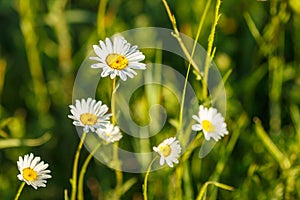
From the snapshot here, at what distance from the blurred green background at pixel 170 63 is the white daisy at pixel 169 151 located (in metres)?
0.16

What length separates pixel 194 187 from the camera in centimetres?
117

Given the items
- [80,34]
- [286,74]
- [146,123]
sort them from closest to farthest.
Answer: [146,123]
[286,74]
[80,34]

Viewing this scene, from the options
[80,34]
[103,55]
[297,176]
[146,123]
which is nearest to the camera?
[103,55]

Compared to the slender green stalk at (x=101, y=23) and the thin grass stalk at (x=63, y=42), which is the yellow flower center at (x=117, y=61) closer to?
the slender green stalk at (x=101, y=23)

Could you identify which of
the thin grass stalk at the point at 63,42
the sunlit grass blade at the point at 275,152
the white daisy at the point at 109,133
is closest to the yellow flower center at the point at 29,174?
the white daisy at the point at 109,133

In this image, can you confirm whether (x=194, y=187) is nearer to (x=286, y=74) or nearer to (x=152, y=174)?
(x=152, y=174)

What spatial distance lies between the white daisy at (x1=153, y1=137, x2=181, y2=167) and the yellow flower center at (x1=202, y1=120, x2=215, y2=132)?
9cm

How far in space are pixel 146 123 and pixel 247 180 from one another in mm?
236

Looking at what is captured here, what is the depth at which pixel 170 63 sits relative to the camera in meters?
1.45

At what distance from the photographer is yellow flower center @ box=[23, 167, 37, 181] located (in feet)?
2.70

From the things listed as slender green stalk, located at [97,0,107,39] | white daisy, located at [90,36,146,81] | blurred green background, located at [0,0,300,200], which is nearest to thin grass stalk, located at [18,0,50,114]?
blurred green background, located at [0,0,300,200]

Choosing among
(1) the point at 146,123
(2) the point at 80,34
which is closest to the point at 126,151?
(1) the point at 146,123

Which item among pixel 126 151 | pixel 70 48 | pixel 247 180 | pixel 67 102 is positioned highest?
pixel 70 48

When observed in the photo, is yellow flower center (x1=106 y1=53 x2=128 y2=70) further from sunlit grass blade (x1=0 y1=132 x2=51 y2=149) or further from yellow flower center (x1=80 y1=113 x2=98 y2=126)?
sunlit grass blade (x1=0 y1=132 x2=51 y2=149)
